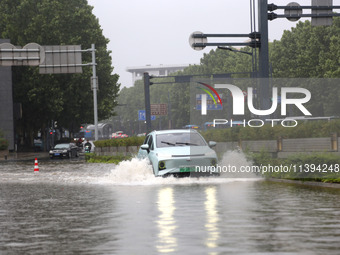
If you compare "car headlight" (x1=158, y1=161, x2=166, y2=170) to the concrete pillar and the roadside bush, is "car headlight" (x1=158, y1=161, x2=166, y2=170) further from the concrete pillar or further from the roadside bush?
the concrete pillar

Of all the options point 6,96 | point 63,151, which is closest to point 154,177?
point 63,151

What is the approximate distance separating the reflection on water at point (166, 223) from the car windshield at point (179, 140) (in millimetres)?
4949

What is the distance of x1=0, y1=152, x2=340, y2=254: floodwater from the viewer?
9.24 meters

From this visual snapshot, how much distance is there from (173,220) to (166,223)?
1.34 feet

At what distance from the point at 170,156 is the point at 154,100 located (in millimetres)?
143485

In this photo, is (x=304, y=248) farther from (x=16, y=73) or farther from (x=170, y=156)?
(x=16, y=73)

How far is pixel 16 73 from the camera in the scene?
71.2 metres

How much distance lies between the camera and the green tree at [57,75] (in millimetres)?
67625

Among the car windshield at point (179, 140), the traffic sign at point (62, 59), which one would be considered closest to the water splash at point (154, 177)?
the car windshield at point (179, 140)

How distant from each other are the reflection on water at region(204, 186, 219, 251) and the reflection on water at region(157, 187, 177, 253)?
492 millimetres

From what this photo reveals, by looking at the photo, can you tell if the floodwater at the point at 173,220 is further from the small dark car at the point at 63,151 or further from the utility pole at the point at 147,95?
the small dark car at the point at 63,151

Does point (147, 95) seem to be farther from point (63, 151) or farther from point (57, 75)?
point (57, 75)

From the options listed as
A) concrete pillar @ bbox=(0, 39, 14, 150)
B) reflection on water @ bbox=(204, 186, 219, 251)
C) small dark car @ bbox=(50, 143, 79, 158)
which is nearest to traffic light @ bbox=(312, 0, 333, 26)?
reflection on water @ bbox=(204, 186, 219, 251)

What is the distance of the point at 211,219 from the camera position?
12.0 m
